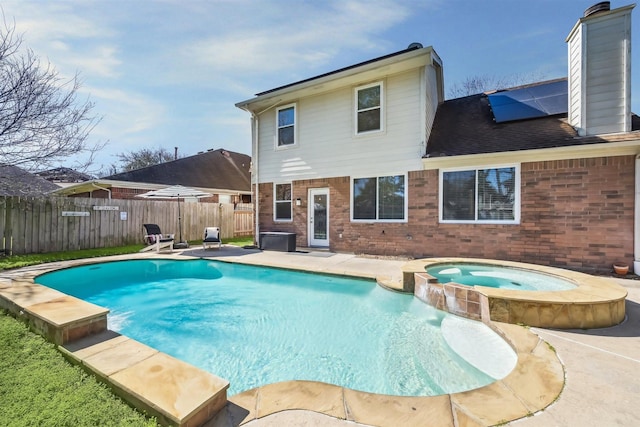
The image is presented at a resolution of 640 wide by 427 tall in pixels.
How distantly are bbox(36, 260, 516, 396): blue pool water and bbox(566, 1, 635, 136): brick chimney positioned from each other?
21.3 ft

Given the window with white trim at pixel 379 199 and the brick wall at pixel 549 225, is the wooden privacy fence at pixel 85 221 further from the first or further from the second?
the brick wall at pixel 549 225

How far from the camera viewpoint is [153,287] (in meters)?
6.80

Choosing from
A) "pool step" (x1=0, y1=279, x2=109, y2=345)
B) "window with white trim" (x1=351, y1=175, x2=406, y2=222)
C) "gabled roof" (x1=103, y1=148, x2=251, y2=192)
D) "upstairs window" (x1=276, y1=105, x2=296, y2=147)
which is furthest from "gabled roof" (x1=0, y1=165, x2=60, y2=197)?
"window with white trim" (x1=351, y1=175, x2=406, y2=222)

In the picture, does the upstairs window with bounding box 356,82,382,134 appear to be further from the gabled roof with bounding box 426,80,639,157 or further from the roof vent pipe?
the roof vent pipe

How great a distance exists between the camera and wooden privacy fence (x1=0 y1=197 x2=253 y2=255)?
894cm

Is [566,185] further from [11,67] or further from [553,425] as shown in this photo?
[11,67]

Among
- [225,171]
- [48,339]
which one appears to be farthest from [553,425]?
[225,171]

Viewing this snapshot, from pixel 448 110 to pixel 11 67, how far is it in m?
14.3

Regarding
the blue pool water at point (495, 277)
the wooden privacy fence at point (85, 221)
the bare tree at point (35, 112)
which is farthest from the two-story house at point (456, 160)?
the bare tree at point (35, 112)

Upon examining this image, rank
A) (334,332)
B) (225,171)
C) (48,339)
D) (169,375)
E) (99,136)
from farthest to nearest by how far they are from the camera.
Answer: (225,171)
(99,136)
(334,332)
(48,339)
(169,375)

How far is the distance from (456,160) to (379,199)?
2.54 meters

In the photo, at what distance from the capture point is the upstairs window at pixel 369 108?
915cm

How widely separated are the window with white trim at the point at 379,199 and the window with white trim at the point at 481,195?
48.6 inches

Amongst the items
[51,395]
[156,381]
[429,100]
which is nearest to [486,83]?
[429,100]
